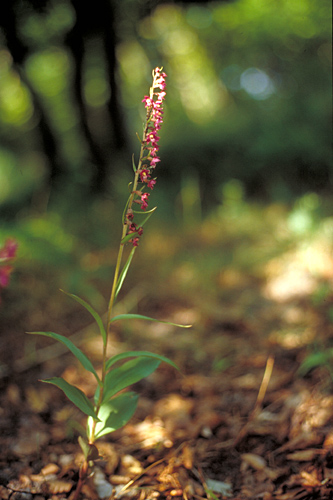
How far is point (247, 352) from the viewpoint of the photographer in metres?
1.95

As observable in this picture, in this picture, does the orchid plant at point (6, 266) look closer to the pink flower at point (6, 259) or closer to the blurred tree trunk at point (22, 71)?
the pink flower at point (6, 259)

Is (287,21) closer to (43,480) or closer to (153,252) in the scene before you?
(153,252)

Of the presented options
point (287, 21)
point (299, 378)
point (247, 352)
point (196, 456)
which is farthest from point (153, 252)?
point (287, 21)

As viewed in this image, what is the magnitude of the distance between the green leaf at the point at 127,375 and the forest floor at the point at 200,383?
0.32 meters

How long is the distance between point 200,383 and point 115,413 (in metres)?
0.75

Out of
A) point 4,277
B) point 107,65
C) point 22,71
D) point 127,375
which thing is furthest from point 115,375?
point 22,71

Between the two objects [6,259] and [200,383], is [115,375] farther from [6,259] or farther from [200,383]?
[200,383]

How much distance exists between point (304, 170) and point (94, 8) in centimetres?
314

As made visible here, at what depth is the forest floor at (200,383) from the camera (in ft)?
3.78

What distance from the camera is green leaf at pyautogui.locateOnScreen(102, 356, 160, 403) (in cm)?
107

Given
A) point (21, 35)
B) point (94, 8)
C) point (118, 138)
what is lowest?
point (118, 138)

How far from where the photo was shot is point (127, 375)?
3.59 ft

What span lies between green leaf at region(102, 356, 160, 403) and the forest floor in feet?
1.04

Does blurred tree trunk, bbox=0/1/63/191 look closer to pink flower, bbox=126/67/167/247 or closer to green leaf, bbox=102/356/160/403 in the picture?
pink flower, bbox=126/67/167/247
